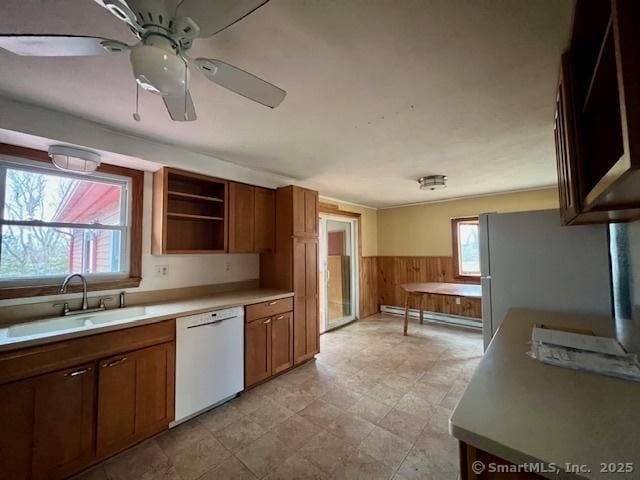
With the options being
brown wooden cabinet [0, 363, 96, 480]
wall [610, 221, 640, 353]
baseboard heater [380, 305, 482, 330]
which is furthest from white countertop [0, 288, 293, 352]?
baseboard heater [380, 305, 482, 330]

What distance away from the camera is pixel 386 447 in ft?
5.95

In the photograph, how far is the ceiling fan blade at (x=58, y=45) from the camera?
0.92 metres

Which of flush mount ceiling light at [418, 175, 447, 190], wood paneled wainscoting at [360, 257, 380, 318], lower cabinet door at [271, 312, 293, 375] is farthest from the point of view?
wood paneled wainscoting at [360, 257, 380, 318]

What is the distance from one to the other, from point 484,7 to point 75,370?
9.21 feet

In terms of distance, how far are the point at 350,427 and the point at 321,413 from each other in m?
0.28

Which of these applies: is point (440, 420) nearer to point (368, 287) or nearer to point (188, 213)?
point (188, 213)

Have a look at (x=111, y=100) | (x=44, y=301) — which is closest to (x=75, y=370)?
(x=44, y=301)

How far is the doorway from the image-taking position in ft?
14.3

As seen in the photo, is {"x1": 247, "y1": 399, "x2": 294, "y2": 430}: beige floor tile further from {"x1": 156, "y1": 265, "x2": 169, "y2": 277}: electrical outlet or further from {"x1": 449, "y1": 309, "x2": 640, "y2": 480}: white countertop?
{"x1": 449, "y1": 309, "x2": 640, "y2": 480}: white countertop

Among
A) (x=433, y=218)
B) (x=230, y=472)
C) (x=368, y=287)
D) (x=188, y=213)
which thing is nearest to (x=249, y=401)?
(x=230, y=472)

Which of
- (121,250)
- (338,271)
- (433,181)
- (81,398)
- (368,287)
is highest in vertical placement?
(433,181)

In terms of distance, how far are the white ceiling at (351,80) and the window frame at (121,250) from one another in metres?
0.47

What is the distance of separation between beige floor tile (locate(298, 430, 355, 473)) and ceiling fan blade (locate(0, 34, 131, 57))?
240 centimetres

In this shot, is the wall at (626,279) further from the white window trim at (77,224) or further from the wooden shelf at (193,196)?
the white window trim at (77,224)
